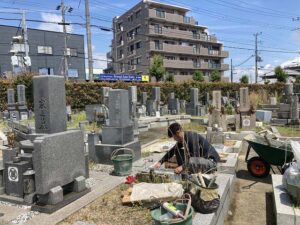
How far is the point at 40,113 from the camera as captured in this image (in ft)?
16.0

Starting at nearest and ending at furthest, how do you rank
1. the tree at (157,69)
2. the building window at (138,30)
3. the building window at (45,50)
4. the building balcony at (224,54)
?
1. the tree at (157,69)
2. the building window at (45,50)
3. the building window at (138,30)
4. the building balcony at (224,54)

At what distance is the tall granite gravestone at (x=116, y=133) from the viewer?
7.20m

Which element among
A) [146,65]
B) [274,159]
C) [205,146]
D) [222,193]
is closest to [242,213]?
[222,193]

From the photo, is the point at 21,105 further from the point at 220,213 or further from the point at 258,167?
the point at 220,213

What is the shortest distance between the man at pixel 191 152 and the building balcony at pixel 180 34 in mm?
43764

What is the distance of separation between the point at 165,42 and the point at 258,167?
4450 centimetres

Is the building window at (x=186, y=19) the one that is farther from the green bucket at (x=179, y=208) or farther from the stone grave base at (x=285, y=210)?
the green bucket at (x=179, y=208)

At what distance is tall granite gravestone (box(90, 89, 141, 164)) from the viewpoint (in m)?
7.20

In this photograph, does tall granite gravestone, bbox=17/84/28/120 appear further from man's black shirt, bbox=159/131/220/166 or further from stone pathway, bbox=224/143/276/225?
man's black shirt, bbox=159/131/220/166

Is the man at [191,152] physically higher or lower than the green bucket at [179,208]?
higher

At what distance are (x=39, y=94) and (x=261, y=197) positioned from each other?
14.5ft

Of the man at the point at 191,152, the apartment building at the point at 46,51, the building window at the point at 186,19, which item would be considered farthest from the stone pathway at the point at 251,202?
the building window at the point at 186,19

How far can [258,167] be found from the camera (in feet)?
20.9

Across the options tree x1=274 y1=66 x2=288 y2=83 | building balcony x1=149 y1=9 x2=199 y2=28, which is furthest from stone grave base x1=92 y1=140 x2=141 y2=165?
building balcony x1=149 y1=9 x2=199 y2=28
